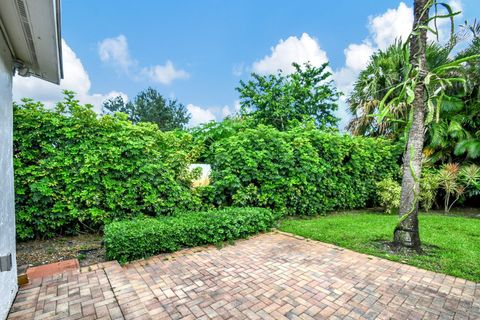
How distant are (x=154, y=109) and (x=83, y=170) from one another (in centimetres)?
2406

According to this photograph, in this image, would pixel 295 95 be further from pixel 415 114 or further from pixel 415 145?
pixel 415 145

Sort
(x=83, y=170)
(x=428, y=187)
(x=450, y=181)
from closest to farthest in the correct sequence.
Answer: (x=83, y=170) → (x=428, y=187) → (x=450, y=181)

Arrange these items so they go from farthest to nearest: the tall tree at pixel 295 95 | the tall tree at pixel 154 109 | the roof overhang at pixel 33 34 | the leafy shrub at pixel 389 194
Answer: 1. the tall tree at pixel 154 109
2. the tall tree at pixel 295 95
3. the leafy shrub at pixel 389 194
4. the roof overhang at pixel 33 34

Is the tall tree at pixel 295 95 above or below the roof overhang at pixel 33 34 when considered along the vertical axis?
above

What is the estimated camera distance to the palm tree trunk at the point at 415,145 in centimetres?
399

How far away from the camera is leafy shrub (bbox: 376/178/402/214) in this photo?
25.7 ft

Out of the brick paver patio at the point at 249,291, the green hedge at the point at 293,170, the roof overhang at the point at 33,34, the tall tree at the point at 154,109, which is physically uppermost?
the tall tree at the point at 154,109

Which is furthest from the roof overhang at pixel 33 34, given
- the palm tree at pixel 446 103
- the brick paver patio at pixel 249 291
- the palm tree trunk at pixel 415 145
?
the palm tree at pixel 446 103

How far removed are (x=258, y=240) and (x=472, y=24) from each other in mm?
11653

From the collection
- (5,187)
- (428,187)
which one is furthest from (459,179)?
(5,187)

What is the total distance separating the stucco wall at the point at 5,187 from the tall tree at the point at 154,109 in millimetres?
23884

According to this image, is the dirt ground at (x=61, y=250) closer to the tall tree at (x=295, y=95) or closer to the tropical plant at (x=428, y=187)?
the tropical plant at (x=428, y=187)

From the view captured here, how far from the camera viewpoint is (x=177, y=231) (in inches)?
160

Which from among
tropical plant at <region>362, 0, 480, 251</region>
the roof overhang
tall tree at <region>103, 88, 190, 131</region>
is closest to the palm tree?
tropical plant at <region>362, 0, 480, 251</region>
